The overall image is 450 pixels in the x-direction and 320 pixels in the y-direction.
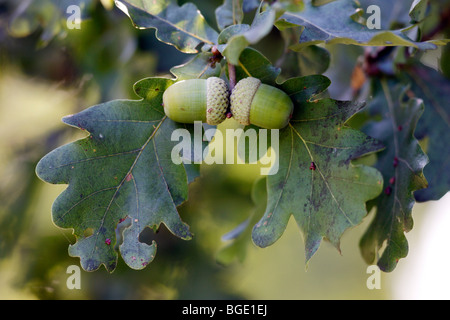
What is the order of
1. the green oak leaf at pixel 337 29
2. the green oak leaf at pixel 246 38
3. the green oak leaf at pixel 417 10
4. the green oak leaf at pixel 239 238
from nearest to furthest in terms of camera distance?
the green oak leaf at pixel 246 38 < the green oak leaf at pixel 337 29 < the green oak leaf at pixel 417 10 < the green oak leaf at pixel 239 238

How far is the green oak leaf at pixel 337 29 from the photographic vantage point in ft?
2.94

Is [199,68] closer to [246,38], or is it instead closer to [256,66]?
[256,66]

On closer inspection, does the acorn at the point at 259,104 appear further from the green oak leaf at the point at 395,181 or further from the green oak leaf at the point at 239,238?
the green oak leaf at the point at 239,238

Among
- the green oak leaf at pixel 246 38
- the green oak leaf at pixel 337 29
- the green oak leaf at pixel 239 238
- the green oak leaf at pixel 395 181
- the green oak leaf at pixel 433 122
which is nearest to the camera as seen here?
the green oak leaf at pixel 246 38

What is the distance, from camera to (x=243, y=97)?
969mm

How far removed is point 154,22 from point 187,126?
275 millimetres

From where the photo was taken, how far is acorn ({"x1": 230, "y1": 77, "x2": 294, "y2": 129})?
96 centimetres

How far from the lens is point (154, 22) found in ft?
3.58

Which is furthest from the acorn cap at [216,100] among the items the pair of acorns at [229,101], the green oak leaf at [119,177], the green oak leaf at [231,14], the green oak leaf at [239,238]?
the green oak leaf at [239,238]

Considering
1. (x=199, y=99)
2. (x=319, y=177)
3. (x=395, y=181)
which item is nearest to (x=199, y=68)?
(x=199, y=99)

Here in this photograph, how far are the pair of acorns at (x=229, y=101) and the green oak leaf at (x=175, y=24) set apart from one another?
15 centimetres

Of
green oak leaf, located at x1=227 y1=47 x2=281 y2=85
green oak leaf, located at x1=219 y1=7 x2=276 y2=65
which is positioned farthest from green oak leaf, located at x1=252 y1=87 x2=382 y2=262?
green oak leaf, located at x1=219 y1=7 x2=276 y2=65

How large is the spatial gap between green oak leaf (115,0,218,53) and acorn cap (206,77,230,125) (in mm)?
148

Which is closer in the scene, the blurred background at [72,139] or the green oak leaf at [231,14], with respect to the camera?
the green oak leaf at [231,14]
